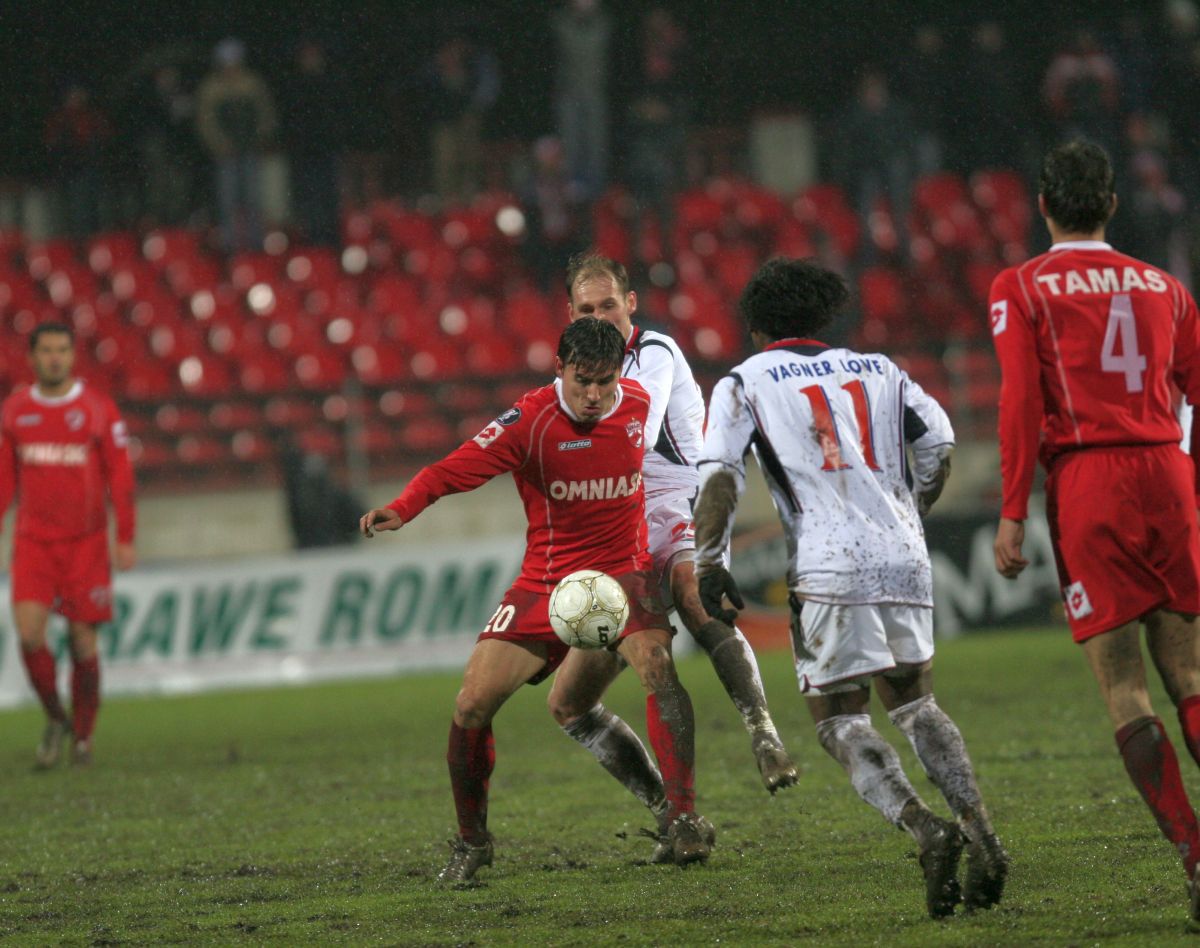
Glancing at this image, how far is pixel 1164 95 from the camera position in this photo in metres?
19.7

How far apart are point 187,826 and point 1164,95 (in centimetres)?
1582

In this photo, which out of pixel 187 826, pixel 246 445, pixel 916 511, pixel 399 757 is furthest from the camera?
pixel 246 445

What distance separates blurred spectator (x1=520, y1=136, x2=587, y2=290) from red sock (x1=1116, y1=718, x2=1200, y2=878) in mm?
14898

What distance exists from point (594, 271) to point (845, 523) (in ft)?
5.80

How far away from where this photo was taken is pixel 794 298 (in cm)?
502

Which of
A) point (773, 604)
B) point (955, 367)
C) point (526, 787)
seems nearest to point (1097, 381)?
point (526, 787)

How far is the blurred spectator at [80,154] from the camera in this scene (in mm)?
19453

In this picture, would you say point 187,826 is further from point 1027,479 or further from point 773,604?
point 773,604

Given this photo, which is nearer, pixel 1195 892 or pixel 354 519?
pixel 1195 892

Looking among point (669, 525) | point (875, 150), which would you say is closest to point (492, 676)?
point (669, 525)

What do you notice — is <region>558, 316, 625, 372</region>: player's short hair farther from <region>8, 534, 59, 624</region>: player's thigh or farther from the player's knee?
<region>8, 534, 59, 624</region>: player's thigh

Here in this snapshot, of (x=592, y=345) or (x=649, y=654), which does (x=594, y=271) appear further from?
(x=649, y=654)

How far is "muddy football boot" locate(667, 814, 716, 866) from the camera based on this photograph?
5.59 m

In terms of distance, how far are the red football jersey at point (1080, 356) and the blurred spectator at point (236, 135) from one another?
1470 centimetres
